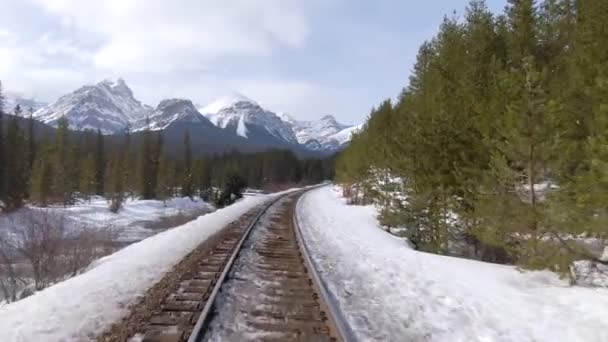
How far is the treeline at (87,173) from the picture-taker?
165 ft

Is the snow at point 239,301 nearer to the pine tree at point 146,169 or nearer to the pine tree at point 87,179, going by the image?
the pine tree at point 87,179

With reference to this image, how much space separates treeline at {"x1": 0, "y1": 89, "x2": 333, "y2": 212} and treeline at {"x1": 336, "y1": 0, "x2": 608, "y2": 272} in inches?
1579

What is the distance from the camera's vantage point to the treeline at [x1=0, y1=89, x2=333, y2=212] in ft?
165

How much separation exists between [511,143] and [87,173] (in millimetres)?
71055

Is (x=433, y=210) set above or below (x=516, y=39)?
below

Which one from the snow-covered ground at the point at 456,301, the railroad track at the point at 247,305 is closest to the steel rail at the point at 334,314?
the railroad track at the point at 247,305

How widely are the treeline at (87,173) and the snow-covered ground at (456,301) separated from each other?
4780 centimetres

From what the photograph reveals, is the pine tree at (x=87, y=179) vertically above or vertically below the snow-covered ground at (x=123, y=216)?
above

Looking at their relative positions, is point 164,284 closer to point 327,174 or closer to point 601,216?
point 601,216

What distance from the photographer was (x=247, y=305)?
7.71 m

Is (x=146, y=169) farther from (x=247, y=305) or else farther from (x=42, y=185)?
(x=247, y=305)

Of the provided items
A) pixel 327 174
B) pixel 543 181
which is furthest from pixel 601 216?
pixel 327 174

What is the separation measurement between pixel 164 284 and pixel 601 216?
28.3 feet

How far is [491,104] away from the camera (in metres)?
13.6
